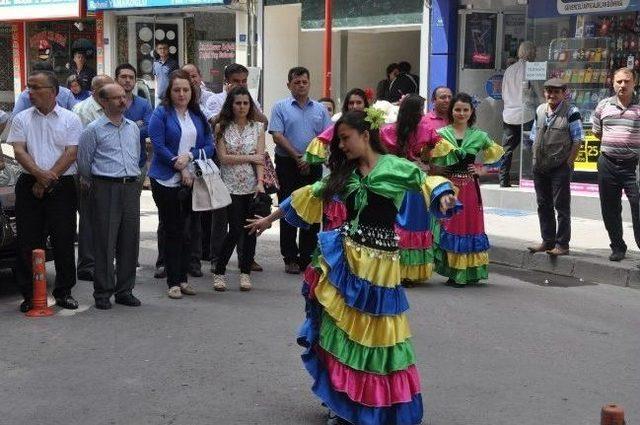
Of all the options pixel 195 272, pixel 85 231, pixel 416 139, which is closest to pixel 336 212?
pixel 416 139

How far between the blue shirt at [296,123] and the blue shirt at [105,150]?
200 centimetres

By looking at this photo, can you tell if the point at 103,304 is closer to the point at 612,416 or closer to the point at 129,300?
the point at 129,300

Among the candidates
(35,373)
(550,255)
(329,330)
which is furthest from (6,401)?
(550,255)

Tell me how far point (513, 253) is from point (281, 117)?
2.79m

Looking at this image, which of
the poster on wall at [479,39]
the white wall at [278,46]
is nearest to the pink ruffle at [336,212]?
the poster on wall at [479,39]

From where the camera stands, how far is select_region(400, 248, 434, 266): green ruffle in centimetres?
897

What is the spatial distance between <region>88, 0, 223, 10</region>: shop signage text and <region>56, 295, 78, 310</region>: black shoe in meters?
10.7

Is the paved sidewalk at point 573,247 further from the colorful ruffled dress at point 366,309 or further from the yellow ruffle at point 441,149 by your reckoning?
the colorful ruffled dress at point 366,309

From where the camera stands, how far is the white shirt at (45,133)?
7727 millimetres

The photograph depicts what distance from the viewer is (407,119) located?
873cm

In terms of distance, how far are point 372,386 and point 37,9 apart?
19103 mm

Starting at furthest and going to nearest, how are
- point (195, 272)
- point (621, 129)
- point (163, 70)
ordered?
point (163, 70), point (621, 129), point (195, 272)

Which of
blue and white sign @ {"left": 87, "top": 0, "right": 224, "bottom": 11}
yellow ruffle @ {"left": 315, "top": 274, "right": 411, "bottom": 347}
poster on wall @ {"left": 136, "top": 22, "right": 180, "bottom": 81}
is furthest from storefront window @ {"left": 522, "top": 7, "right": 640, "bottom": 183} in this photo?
poster on wall @ {"left": 136, "top": 22, "right": 180, "bottom": 81}

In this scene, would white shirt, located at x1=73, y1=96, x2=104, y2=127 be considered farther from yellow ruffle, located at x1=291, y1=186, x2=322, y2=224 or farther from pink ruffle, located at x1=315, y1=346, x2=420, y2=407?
pink ruffle, located at x1=315, y1=346, x2=420, y2=407
